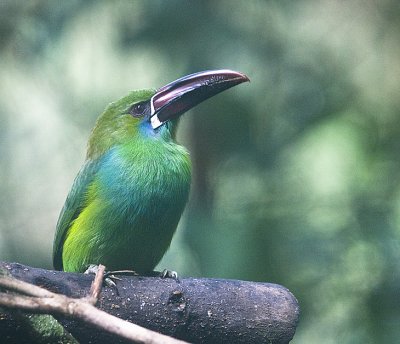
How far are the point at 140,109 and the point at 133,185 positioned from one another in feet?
1.67

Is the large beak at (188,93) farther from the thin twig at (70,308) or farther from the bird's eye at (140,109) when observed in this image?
the thin twig at (70,308)

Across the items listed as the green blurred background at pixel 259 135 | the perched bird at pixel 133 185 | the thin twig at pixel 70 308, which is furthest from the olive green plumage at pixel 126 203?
the thin twig at pixel 70 308

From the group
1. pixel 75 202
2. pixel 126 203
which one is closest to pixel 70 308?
pixel 126 203

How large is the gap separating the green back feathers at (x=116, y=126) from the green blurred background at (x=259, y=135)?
116 cm

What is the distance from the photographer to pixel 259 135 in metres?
5.80

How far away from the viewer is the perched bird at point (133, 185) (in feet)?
13.7

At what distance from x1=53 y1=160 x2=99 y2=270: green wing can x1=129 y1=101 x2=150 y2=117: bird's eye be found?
→ 331mm

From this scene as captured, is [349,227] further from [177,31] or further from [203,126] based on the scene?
[177,31]

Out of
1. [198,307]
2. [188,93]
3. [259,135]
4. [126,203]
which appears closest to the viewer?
[198,307]

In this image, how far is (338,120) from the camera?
588 cm

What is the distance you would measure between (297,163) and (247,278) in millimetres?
1020

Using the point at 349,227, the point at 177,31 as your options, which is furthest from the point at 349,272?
the point at 177,31

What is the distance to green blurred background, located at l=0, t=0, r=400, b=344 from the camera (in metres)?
5.38

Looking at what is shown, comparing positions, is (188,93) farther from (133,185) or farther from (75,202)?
(75,202)
